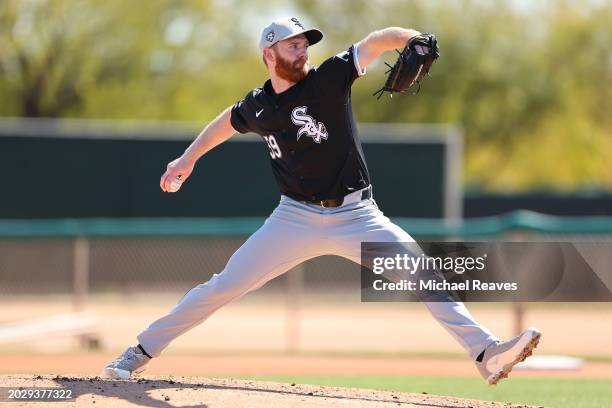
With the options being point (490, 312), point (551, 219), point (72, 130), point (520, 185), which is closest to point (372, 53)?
point (490, 312)

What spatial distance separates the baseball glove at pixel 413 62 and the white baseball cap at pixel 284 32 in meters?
0.52

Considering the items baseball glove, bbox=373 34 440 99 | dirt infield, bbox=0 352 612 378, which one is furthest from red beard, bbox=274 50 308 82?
dirt infield, bbox=0 352 612 378

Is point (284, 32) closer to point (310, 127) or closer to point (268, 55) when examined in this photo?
point (268, 55)

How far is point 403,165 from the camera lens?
18641mm

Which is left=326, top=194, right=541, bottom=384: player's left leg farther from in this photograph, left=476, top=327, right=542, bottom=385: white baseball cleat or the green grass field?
the green grass field

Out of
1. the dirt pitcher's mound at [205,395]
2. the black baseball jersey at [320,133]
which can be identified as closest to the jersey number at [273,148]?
the black baseball jersey at [320,133]

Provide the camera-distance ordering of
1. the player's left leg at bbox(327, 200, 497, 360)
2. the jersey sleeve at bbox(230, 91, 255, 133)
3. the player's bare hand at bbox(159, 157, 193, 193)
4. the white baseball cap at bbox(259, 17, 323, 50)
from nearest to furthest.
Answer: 1. the player's left leg at bbox(327, 200, 497, 360)
2. the white baseball cap at bbox(259, 17, 323, 50)
3. the jersey sleeve at bbox(230, 91, 255, 133)
4. the player's bare hand at bbox(159, 157, 193, 193)

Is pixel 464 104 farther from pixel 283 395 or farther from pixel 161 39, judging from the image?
pixel 283 395

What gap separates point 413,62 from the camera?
5773mm

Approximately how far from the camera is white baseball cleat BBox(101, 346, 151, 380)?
6.33m

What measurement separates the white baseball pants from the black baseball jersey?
10 centimetres

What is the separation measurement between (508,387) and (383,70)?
72.8ft

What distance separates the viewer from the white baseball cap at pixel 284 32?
19.8ft

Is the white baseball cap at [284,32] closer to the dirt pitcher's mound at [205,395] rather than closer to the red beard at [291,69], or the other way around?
the red beard at [291,69]
